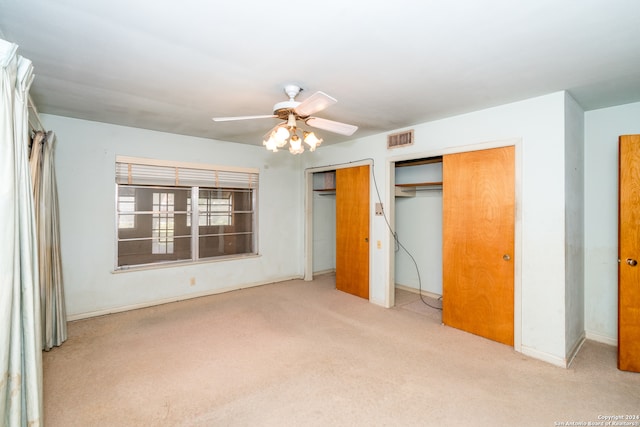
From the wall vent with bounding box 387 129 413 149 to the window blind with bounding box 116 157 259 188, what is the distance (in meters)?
2.35

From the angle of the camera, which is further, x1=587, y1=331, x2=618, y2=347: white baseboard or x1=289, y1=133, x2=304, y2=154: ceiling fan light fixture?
x1=587, y1=331, x2=618, y2=347: white baseboard

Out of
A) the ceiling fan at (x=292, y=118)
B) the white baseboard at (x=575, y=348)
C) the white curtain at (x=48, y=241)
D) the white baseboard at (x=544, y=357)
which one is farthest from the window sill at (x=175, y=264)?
the white baseboard at (x=575, y=348)

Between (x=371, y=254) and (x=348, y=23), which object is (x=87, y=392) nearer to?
(x=348, y=23)

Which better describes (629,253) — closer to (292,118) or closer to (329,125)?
(329,125)

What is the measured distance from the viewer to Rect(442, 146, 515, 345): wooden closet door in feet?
9.89

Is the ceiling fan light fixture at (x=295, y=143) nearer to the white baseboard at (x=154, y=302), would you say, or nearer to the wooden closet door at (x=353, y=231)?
the wooden closet door at (x=353, y=231)

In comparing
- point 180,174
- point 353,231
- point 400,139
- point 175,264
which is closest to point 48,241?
point 175,264

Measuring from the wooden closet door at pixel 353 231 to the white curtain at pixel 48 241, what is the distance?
3596mm

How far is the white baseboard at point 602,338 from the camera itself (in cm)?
302

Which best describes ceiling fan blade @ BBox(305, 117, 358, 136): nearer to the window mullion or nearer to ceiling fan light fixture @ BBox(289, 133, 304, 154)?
ceiling fan light fixture @ BBox(289, 133, 304, 154)

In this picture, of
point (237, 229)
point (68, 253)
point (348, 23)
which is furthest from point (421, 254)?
point (68, 253)

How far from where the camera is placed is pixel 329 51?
1.99 meters

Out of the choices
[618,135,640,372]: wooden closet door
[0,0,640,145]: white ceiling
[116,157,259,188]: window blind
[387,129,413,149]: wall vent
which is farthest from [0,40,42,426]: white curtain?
[618,135,640,372]: wooden closet door

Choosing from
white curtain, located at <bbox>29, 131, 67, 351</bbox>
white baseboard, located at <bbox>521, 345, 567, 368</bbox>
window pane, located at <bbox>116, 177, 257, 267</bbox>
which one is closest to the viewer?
white baseboard, located at <bbox>521, 345, 567, 368</bbox>
